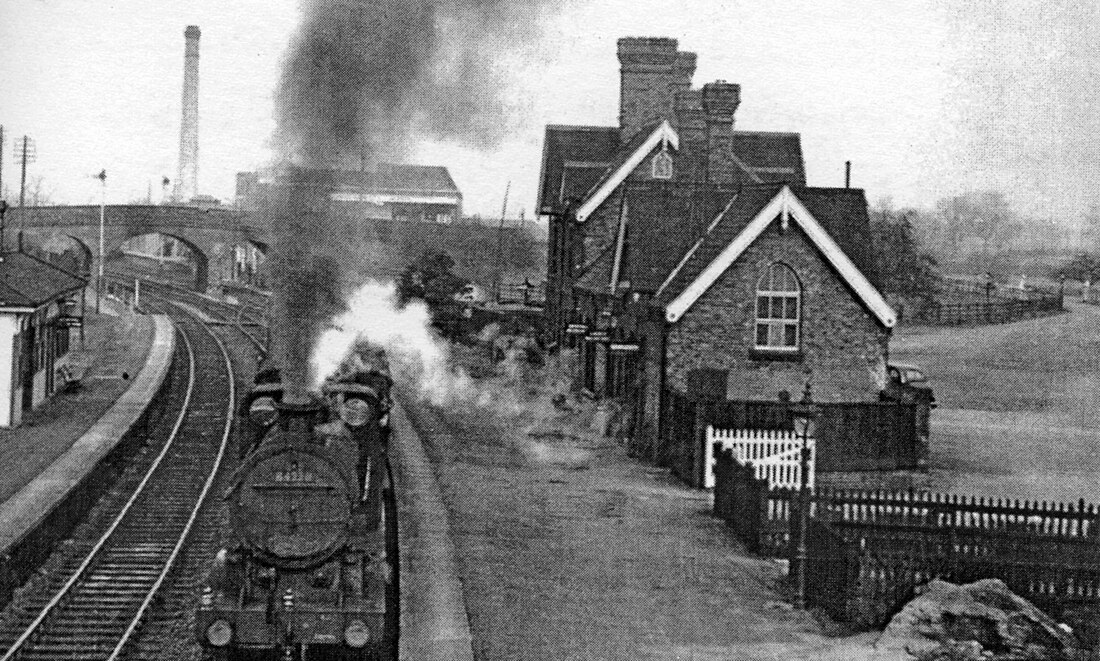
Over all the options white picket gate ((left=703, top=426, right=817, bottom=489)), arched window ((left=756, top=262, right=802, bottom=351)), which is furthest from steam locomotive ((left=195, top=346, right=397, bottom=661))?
arched window ((left=756, top=262, right=802, bottom=351))

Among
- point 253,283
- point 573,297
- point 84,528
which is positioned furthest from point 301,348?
point 253,283

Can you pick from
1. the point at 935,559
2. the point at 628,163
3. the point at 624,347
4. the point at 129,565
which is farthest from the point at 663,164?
the point at 935,559

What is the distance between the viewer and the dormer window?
4169 cm

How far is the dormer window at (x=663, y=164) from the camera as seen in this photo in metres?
41.7

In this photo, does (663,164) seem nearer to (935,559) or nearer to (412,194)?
(935,559)

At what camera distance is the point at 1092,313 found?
2240 inches

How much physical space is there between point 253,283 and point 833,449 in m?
68.9

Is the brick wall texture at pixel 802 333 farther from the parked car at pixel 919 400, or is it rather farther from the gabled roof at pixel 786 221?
the parked car at pixel 919 400

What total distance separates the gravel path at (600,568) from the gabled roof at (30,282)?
11.6 m

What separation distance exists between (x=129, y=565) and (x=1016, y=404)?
27341 mm

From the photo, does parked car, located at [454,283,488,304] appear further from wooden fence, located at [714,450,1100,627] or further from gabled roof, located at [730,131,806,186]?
wooden fence, located at [714,450,1100,627]

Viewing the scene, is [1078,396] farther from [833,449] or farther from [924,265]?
[924,265]

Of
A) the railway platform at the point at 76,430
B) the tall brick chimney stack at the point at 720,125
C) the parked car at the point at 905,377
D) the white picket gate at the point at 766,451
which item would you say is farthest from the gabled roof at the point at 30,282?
the parked car at the point at 905,377

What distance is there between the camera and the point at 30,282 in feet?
118
